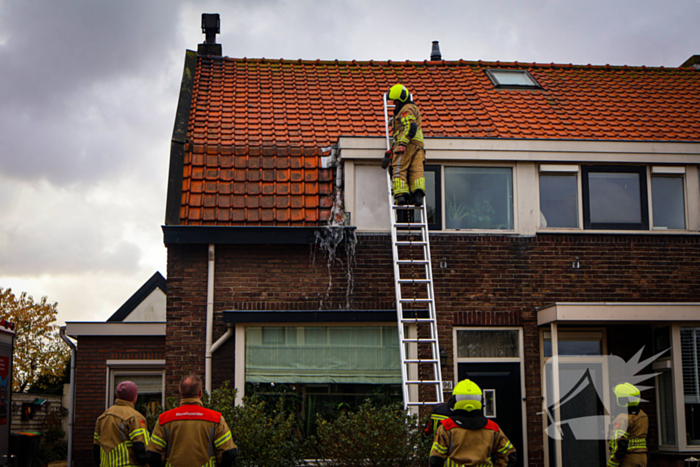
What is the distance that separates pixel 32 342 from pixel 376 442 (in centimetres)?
2682

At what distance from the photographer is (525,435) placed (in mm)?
9406

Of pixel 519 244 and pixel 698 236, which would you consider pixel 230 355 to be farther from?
pixel 698 236

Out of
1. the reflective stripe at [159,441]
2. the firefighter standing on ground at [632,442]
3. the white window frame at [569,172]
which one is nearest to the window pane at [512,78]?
the white window frame at [569,172]

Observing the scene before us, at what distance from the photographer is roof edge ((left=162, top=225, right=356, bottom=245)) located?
9.29 meters

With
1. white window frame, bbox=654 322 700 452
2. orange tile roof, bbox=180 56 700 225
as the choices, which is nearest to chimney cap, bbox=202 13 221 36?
orange tile roof, bbox=180 56 700 225

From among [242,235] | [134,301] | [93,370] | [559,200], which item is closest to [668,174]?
[559,200]

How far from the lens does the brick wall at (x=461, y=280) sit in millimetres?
9383

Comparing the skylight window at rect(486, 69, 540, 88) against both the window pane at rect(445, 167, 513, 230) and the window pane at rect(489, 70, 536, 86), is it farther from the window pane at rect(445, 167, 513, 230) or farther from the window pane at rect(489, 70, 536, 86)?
the window pane at rect(445, 167, 513, 230)

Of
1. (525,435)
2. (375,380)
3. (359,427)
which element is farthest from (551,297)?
(359,427)

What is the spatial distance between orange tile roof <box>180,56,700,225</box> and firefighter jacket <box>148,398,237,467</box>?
4.37 meters

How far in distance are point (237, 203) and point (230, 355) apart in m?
2.05

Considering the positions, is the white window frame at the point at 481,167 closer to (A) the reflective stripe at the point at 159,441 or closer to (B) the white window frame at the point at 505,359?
(B) the white window frame at the point at 505,359

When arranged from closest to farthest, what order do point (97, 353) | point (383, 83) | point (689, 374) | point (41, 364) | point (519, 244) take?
point (689, 374) → point (519, 244) → point (383, 83) → point (97, 353) → point (41, 364)

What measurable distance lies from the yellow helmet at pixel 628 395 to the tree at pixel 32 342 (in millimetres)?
25711
